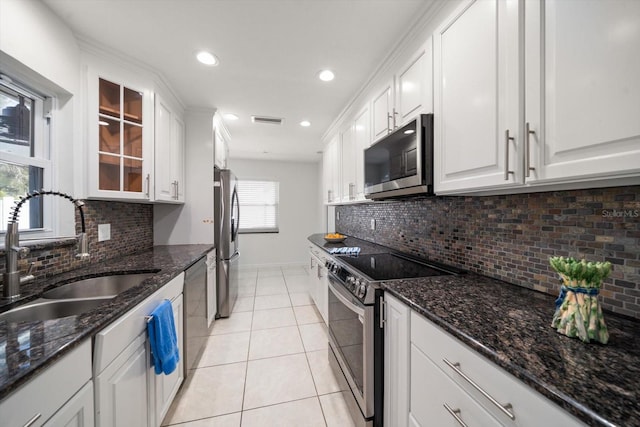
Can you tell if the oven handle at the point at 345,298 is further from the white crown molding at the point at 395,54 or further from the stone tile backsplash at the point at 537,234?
the white crown molding at the point at 395,54

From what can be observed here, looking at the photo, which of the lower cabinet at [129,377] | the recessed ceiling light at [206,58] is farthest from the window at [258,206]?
the lower cabinet at [129,377]

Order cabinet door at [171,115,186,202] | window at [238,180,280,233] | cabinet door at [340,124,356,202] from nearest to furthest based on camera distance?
cabinet door at [171,115,186,202], cabinet door at [340,124,356,202], window at [238,180,280,233]

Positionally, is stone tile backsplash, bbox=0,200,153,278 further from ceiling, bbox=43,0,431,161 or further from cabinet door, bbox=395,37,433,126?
cabinet door, bbox=395,37,433,126

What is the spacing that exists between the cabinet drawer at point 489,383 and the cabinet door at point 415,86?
3.94ft

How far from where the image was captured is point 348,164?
2.74 m

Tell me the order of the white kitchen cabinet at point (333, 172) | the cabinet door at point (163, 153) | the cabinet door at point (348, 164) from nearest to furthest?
the cabinet door at point (163, 153) → the cabinet door at point (348, 164) → the white kitchen cabinet at point (333, 172)

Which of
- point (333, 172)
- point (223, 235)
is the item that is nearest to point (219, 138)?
point (223, 235)

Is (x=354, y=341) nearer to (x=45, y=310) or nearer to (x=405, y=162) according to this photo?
(x=405, y=162)

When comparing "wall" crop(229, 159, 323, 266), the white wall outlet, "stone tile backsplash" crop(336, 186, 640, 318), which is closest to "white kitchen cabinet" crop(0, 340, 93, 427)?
the white wall outlet

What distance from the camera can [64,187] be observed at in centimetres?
154

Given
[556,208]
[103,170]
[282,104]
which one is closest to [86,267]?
[103,170]

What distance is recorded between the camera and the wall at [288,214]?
523 centimetres

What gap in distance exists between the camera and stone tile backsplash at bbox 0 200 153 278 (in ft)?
4.49

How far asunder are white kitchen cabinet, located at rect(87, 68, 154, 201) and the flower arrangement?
8.26 ft
